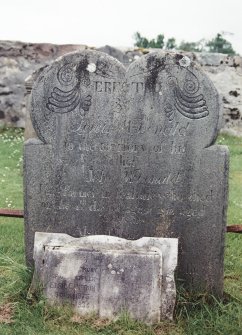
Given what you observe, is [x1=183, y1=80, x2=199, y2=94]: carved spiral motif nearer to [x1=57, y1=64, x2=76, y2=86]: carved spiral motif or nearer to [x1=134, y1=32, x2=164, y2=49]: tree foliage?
[x1=57, y1=64, x2=76, y2=86]: carved spiral motif

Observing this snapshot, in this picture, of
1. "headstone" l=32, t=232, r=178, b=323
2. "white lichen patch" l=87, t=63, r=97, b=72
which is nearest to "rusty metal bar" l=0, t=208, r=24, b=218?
"headstone" l=32, t=232, r=178, b=323

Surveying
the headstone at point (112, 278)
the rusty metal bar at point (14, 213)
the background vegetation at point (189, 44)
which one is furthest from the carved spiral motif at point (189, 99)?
the background vegetation at point (189, 44)

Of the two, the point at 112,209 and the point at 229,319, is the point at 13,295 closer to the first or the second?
the point at 112,209

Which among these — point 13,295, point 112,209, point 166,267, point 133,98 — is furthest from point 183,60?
point 13,295

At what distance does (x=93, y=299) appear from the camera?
3.70 metres

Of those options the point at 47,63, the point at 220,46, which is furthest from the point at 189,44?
the point at 47,63

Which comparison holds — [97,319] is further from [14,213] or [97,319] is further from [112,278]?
[14,213]

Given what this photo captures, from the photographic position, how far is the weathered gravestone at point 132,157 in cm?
395

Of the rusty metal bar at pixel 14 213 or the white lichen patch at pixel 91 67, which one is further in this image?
the rusty metal bar at pixel 14 213

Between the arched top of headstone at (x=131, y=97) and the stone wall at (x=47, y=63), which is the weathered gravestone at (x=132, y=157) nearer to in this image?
the arched top of headstone at (x=131, y=97)

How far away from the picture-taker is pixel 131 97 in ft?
13.1

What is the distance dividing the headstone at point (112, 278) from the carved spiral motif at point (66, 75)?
3.77ft

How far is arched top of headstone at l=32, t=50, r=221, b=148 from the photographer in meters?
3.93

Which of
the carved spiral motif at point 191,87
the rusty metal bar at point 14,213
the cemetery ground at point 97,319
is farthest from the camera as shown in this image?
the rusty metal bar at point 14,213
